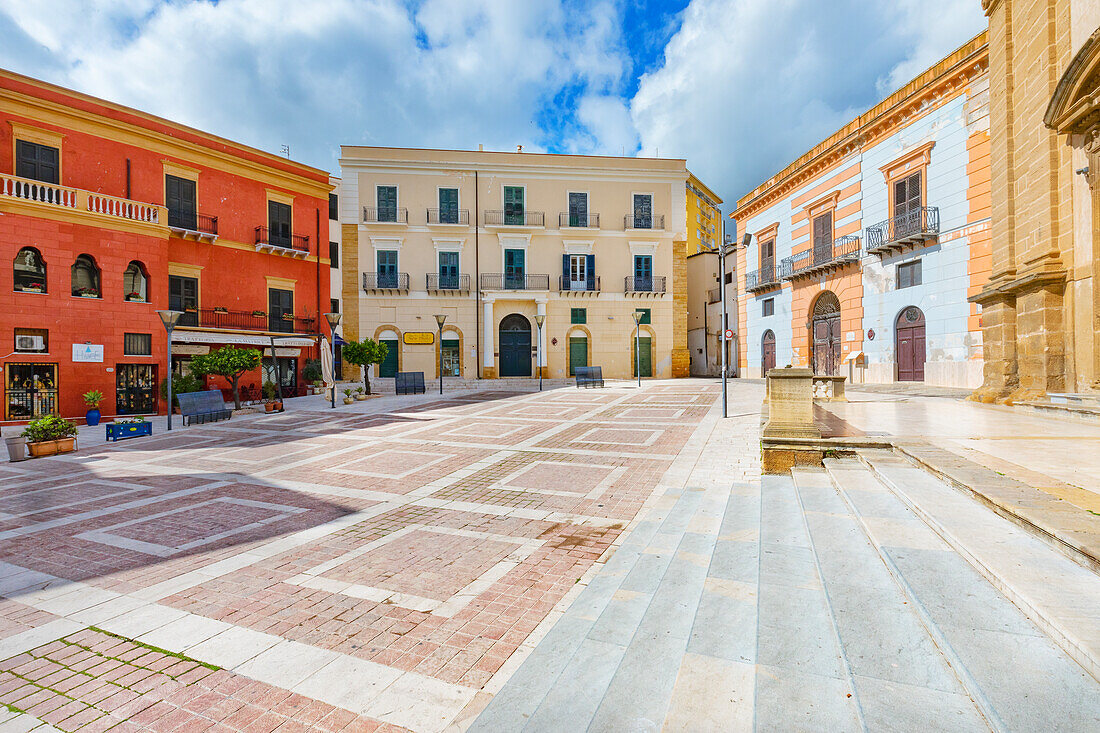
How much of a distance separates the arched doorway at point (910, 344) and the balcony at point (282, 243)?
27.0m

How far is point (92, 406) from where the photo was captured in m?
15.8

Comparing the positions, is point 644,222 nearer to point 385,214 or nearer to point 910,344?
point 385,214

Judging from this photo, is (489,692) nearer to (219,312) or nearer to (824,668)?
(824,668)

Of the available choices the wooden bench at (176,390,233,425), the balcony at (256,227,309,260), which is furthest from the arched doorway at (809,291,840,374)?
the balcony at (256,227,309,260)

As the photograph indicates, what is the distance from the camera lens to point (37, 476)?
320 inches

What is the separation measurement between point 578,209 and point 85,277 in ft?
78.7

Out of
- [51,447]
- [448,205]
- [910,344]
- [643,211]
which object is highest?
[448,205]

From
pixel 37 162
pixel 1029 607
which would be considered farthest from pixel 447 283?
pixel 1029 607

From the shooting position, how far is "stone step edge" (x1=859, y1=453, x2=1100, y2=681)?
192 cm

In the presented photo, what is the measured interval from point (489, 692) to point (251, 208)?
2651 cm

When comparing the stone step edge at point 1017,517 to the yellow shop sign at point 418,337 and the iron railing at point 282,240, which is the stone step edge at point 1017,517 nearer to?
the iron railing at point 282,240

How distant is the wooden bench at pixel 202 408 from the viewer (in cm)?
1459

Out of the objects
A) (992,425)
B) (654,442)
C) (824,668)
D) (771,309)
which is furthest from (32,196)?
(771,309)

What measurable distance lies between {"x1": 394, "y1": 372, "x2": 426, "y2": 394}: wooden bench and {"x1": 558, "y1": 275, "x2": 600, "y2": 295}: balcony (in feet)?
37.9
